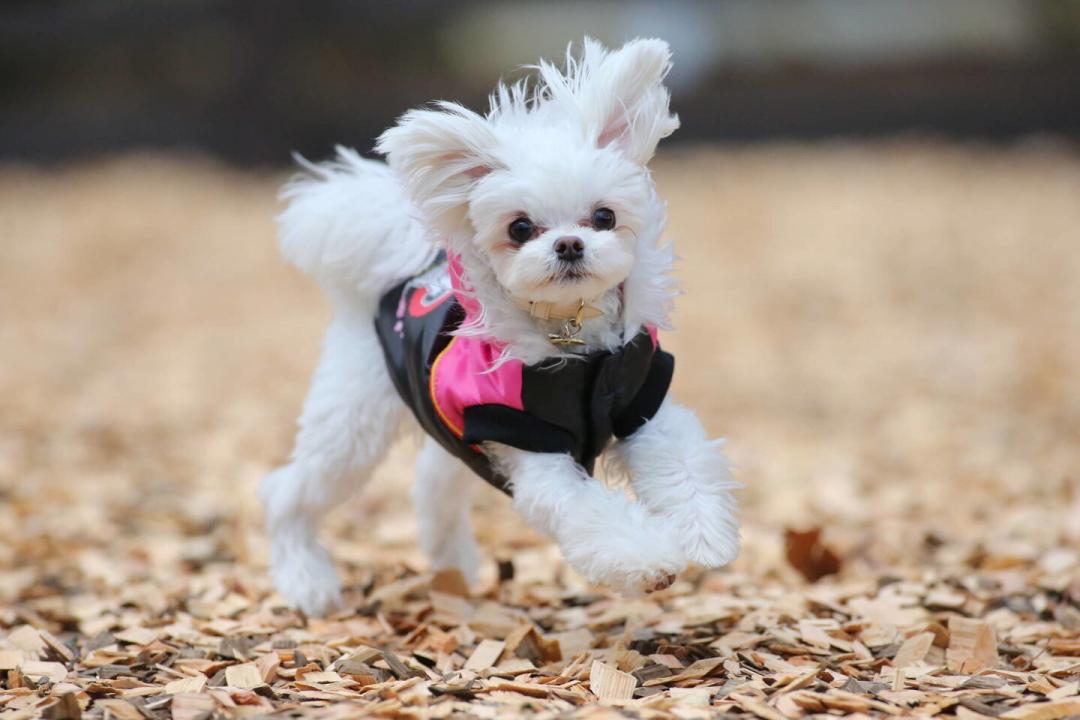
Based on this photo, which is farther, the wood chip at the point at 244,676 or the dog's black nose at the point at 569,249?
the wood chip at the point at 244,676

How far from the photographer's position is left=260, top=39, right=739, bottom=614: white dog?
9.26 feet

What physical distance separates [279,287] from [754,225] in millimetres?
4107

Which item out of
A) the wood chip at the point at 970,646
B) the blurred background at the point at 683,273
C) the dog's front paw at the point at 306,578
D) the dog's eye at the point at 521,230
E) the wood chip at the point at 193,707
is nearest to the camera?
the wood chip at the point at 193,707

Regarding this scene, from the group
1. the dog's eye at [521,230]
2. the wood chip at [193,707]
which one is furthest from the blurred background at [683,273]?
the wood chip at [193,707]

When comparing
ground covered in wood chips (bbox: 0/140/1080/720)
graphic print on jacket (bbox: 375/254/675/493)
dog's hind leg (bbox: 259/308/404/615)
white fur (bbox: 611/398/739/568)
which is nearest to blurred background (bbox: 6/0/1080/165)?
ground covered in wood chips (bbox: 0/140/1080/720)

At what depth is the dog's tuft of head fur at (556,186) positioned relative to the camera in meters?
2.82

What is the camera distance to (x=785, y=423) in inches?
258

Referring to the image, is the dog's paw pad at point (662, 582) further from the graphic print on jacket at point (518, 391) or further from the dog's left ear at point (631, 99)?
the dog's left ear at point (631, 99)

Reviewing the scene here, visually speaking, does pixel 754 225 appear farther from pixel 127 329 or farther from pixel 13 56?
pixel 13 56

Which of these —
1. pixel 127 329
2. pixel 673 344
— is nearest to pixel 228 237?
pixel 127 329

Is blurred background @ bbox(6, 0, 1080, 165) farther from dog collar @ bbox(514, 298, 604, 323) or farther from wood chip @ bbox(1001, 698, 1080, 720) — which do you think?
wood chip @ bbox(1001, 698, 1080, 720)

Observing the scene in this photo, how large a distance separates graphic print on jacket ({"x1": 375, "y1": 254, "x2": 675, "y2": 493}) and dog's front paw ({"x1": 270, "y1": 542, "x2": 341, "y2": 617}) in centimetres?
83

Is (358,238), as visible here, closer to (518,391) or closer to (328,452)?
(328,452)

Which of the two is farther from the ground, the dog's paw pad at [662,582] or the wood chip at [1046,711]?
the dog's paw pad at [662,582]
